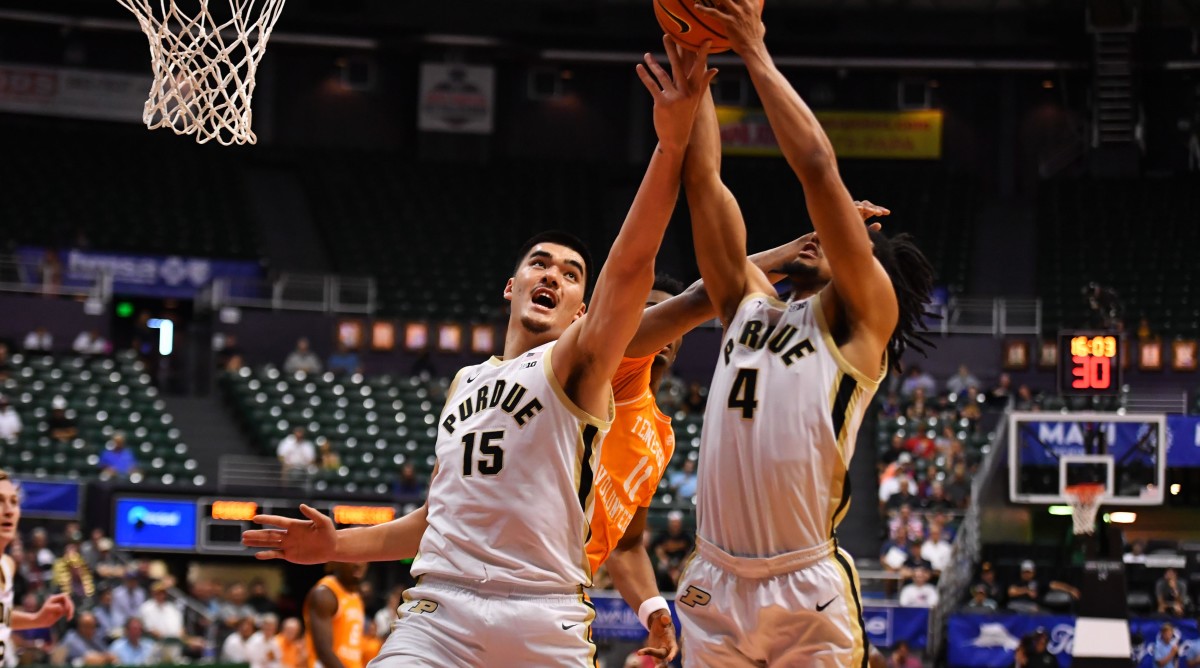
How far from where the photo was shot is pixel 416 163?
1308 inches

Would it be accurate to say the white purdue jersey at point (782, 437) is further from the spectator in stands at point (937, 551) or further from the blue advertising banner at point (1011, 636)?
the spectator in stands at point (937, 551)

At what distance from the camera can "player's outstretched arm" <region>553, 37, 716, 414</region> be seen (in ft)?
15.2

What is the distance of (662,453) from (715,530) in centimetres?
129

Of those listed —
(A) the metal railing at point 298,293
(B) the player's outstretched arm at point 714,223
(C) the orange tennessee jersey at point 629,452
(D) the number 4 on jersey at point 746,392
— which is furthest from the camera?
(A) the metal railing at point 298,293

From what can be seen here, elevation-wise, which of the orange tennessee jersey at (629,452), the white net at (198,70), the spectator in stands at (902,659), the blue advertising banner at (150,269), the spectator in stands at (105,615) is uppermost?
the white net at (198,70)

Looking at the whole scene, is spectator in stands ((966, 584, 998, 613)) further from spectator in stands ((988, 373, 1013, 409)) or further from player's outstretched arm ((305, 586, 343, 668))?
player's outstretched arm ((305, 586, 343, 668))

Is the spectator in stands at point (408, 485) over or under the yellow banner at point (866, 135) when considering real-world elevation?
under

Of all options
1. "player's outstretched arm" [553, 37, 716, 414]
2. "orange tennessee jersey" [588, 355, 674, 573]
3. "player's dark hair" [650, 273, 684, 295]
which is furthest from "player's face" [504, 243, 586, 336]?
"player's dark hair" [650, 273, 684, 295]

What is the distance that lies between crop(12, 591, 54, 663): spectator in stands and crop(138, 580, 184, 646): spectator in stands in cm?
99

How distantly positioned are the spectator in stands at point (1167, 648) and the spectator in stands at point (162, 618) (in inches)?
425

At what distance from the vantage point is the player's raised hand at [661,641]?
5246 mm

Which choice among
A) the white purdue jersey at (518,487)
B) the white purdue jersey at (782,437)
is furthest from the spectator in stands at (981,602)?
the white purdue jersey at (782,437)

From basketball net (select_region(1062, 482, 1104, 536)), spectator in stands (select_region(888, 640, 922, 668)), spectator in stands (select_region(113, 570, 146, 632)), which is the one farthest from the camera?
spectator in stands (select_region(888, 640, 922, 668))

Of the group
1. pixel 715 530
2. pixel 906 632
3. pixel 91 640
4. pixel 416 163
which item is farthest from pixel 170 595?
pixel 416 163
